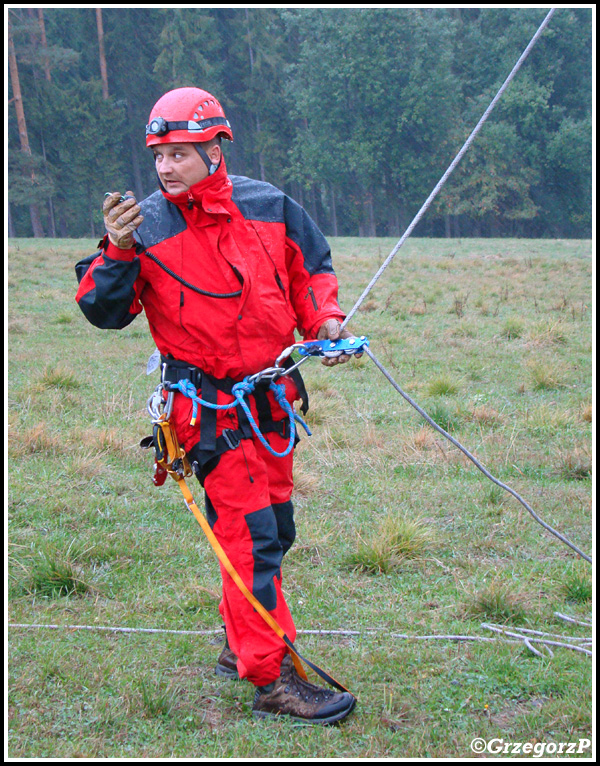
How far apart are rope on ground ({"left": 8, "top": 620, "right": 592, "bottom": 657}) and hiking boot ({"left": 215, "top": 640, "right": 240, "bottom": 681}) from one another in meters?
0.30

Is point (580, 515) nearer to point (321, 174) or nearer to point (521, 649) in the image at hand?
point (521, 649)

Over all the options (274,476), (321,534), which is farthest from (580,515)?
(274,476)

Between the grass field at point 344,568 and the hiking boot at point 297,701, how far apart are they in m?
0.06

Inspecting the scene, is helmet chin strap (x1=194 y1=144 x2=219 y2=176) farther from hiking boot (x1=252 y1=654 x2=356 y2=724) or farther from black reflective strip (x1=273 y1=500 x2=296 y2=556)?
hiking boot (x1=252 y1=654 x2=356 y2=724)

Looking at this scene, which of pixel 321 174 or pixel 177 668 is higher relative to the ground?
pixel 321 174

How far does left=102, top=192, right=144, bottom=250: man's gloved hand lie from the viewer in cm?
271

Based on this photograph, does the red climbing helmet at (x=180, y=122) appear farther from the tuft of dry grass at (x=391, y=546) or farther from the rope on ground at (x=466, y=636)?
the tuft of dry grass at (x=391, y=546)

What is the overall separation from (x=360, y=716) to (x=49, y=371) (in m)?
5.65

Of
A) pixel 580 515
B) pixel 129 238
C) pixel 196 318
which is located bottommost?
pixel 580 515

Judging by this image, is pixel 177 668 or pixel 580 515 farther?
pixel 580 515

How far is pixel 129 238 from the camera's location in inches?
108

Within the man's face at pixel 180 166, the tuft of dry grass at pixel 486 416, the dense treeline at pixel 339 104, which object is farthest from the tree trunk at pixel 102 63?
the man's face at pixel 180 166

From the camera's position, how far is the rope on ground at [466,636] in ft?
11.2

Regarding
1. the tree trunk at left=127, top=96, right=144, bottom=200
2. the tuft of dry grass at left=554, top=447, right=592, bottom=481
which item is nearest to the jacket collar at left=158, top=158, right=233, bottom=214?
the tuft of dry grass at left=554, top=447, right=592, bottom=481
